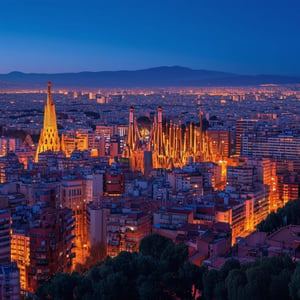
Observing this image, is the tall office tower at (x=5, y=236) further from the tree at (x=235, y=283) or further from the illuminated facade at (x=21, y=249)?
the tree at (x=235, y=283)

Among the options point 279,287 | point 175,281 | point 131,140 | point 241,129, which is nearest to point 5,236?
point 175,281

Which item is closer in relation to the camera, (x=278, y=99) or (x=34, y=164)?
(x=34, y=164)

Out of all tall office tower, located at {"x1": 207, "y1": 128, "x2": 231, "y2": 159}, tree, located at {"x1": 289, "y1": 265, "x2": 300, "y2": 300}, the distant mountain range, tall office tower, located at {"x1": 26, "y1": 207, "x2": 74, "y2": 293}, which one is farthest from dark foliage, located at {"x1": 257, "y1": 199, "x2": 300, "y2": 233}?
the distant mountain range

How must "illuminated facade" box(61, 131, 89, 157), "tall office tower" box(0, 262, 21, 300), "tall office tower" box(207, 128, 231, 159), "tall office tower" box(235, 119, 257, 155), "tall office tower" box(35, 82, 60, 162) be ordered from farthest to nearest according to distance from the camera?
1. "tall office tower" box(235, 119, 257, 155)
2. "illuminated facade" box(61, 131, 89, 157)
3. "tall office tower" box(207, 128, 231, 159)
4. "tall office tower" box(35, 82, 60, 162)
5. "tall office tower" box(0, 262, 21, 300)

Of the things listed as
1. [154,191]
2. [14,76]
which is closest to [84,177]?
[154,191]

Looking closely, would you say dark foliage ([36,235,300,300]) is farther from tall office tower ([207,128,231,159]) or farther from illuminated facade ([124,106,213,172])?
tall office tower ([207,128,231,159])

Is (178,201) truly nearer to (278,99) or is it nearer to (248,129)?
(248,129)

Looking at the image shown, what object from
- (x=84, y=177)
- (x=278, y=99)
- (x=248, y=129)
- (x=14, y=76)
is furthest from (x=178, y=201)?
(x=14, y=76)

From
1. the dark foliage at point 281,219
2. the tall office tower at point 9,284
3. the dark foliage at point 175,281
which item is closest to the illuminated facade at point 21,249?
the tall office tower at point 9,284

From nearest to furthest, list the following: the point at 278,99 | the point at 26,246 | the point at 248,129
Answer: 1. the point at 26,246
2. the point at 248,129
3. the point at 278,99

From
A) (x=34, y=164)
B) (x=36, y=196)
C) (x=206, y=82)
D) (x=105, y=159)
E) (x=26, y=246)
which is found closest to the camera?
(x=26, y=246)
